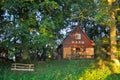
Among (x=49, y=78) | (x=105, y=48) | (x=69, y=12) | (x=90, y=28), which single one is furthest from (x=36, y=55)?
(x=49, y=78)

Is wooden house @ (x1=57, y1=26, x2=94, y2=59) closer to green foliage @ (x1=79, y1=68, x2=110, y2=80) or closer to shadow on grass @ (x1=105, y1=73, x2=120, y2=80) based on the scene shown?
green foliage @ (x1=79, y1=68, x2=110, y2=80)

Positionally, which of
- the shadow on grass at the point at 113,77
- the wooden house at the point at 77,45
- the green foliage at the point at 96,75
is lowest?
the shadow on grass at the point at 113,77

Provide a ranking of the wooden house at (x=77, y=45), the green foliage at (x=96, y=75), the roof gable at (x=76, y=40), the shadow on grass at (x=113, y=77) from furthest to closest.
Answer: the roof gable at (x=76, y=40) → the wooden house at (x=77, y=45) → the shadow on grass at (x=113, y=77) → the green foliage at (x=96, y=75)

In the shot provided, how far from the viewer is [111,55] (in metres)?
24.6

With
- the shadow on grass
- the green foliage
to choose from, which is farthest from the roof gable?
the shadow on grass

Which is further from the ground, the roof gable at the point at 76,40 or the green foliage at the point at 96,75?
the roof gable at the point at 76,40

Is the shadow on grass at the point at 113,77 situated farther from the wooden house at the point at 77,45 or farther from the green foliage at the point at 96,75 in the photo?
the wooden house at the point at 77,45

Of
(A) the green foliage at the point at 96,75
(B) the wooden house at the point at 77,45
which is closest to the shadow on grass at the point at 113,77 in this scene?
(A) the green foliage at the point at 96,75

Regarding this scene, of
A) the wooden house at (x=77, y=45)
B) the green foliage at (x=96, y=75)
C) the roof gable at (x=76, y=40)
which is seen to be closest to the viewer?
the green foliage at (x=96, y=75)

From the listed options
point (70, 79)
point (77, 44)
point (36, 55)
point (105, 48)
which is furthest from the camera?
point (36, 55)

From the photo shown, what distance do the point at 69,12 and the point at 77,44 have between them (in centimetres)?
1251

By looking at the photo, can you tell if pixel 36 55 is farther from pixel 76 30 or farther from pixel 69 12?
pixel 69 12

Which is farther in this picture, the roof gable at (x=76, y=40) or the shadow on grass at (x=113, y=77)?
the roof gable at (x=76, y=40)

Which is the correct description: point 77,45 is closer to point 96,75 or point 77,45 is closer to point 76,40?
point 76,40
